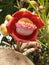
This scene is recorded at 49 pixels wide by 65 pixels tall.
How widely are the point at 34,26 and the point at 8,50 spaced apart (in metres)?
0.08

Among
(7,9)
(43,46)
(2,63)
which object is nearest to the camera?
(2,63)

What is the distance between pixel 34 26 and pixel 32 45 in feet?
0.30

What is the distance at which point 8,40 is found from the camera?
62cm

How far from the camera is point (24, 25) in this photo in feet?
1.36

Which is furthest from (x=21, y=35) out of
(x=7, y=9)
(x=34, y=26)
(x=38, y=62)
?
(x=7, y=9)

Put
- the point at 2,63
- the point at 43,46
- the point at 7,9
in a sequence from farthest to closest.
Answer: the point at 7,9 < the point at 43,46 < the point at 2,63

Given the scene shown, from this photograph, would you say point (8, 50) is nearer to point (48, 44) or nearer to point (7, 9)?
point (48, 44)

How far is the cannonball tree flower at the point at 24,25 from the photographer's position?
1.36 feet

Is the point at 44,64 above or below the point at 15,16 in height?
below

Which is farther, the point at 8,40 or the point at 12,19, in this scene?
the point at 8,40

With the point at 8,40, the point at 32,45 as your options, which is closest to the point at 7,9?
the point at 8,40

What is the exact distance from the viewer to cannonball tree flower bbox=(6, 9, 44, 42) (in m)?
0.42

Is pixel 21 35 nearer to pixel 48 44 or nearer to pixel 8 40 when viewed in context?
pixel 48 44

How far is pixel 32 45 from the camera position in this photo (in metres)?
0.50
